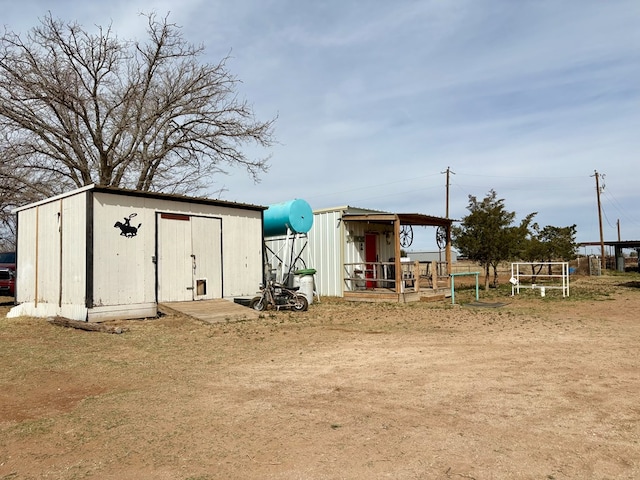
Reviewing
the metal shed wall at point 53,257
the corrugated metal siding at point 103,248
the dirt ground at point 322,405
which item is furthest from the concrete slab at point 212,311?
the metal shed wall at point 53,257

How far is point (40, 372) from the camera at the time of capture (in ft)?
21.7

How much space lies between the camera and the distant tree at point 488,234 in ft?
73.2

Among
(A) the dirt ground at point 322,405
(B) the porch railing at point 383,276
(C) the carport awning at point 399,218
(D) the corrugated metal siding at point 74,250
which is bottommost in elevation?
(A) the dirt ground at point 322,405

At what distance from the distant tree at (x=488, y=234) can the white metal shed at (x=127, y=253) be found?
39.3ft

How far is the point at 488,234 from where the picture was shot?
73.4ft

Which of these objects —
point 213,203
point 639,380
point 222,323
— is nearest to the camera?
point 639,380

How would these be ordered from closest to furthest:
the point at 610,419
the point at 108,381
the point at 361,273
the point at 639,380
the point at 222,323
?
1. the point at 610,419
2. the point at 639,380
3. the point at 108,381
4. the point at 222,323
5. the point at 361,273

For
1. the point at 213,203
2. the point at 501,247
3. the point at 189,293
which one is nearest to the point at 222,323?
the point at 189,293

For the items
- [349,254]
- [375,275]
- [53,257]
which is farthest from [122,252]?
[375,275]

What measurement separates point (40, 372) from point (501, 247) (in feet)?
65.4

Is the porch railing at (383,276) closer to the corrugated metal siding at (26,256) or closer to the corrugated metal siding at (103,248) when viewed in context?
the corrugated metal siding at (103,248)

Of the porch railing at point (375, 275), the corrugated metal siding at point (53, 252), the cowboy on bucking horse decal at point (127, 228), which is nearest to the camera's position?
the corrugated metal siding at point (53, 252)

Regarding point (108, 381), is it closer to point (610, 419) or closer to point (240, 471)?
point (240, 471)

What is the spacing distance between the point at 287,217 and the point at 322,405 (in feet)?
37.9
